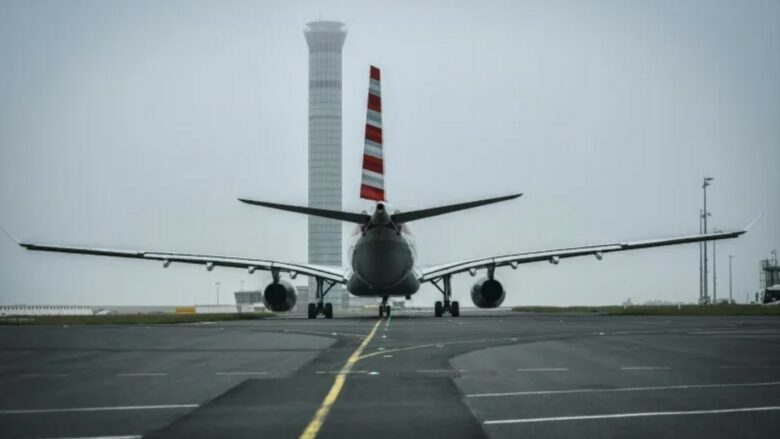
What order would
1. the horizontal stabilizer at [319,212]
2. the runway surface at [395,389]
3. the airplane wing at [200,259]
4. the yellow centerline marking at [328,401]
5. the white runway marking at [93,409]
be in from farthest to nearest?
the airplane wing at [200,259] < the horizontal stabilizer at [319,212] < the white runway marking at [93,409] < the runway surface at [395,389] < the yellow centerline marking at [328,401]

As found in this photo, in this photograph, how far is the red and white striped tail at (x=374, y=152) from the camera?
212 ft

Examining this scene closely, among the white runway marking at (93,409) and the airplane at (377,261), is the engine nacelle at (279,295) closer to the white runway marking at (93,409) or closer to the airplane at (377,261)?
the airplane at (377,261)

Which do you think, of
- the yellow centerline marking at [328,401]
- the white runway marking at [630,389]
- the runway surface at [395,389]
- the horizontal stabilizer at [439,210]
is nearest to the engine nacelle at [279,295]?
the horizontal stabilizer at [439,210]

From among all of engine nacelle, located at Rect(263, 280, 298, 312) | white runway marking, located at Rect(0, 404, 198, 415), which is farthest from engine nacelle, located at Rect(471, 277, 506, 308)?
white runway marking, located at Rect(0, 404, 198, 415)

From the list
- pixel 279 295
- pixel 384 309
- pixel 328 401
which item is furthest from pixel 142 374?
pixel 384 309

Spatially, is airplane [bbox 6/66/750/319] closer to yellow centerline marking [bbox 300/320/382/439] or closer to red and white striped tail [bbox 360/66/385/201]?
red and white striped tail [bbox 360/66/385/201]

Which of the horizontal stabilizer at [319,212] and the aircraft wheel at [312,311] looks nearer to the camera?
the horizontal stabilizer at [319,212]

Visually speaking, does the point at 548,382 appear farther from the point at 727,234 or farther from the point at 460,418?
the point at 727,234

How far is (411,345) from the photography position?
2962 centimetres

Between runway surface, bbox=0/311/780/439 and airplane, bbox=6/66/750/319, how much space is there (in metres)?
26.4

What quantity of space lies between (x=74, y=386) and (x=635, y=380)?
8.83 m

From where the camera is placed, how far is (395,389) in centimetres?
1684

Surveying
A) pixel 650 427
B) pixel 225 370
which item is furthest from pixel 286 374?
pixel 650 427

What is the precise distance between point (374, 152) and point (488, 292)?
1054 centimetres
